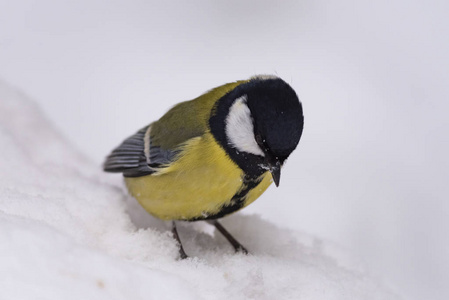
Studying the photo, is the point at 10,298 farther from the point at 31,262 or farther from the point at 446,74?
the point at 446,74

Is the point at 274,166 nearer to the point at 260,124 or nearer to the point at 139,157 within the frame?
the point at 260,124

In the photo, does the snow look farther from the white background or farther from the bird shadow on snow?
the white background

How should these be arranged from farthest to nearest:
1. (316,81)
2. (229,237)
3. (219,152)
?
(316,81)
(229,237)
(219,152)

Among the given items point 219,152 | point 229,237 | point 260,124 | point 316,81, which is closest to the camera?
point 260,124

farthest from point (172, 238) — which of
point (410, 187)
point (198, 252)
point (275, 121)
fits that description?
point (410, 187)

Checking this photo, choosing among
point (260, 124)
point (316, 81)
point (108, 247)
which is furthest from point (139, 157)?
point (316, 81)

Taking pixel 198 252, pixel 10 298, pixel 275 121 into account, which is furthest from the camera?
pixel 198 252

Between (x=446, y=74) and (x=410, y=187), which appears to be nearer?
(x=410, y=187)
